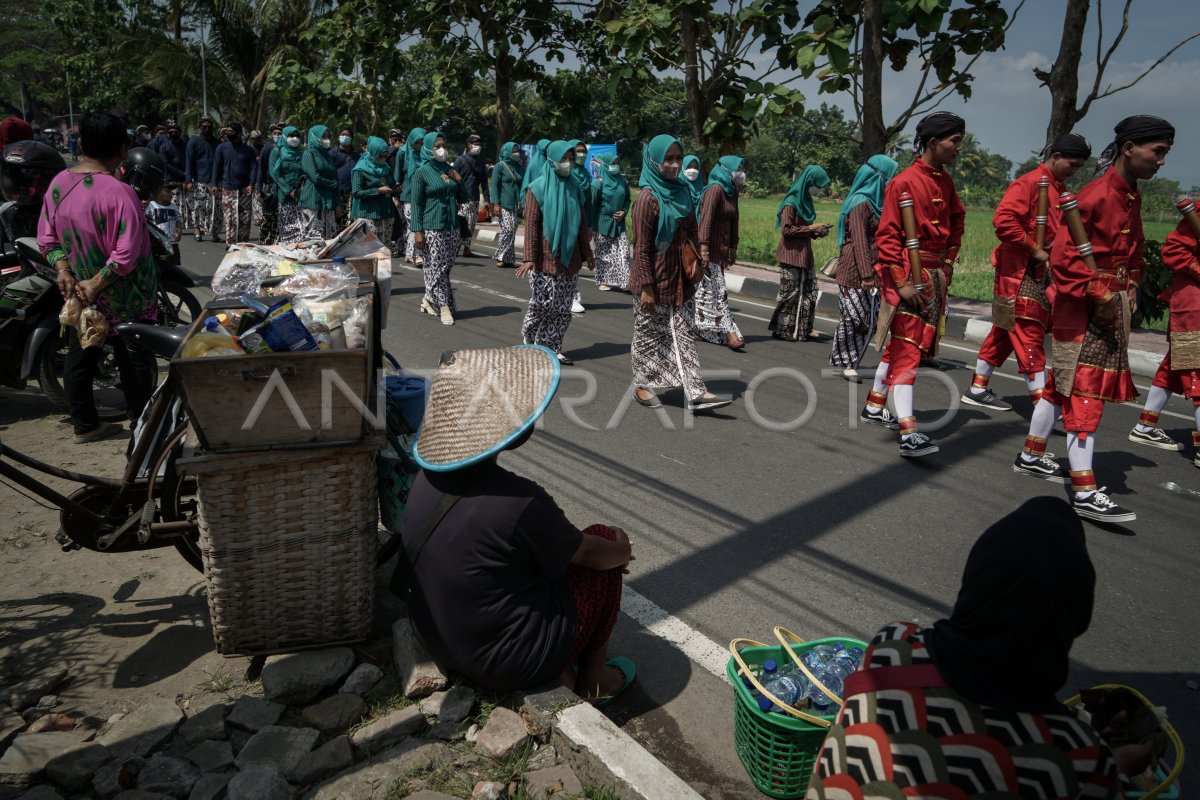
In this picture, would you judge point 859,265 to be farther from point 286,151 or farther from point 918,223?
point 286,151

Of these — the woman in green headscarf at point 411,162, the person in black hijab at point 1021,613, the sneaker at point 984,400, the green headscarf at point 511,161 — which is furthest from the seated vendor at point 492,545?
the green headscarf at point 511,161

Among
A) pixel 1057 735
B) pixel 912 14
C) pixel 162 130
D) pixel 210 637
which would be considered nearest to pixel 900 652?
pixel 1057 735

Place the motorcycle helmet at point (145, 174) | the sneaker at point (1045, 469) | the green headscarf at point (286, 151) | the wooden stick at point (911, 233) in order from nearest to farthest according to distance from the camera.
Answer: the sneaker at point (1045, 469)
the wooden stick at point (911, 233)
the motorcycle helmet at point (145, 174)
the green headscarf at point (286, 151)

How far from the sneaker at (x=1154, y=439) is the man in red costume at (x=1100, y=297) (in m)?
1.72

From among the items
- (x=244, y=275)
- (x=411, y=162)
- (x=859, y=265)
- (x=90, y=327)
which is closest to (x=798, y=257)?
(x=859, y=265)

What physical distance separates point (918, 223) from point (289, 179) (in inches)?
395

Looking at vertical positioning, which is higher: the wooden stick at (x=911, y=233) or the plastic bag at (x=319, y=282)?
the wooden stick at (x=911, y=233)

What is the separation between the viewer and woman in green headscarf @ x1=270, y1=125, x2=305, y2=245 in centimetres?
1311

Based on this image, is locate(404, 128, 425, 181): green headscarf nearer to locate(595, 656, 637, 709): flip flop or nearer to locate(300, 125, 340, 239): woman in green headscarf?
locate(300, 125, 340, 239): woman in green headscarf

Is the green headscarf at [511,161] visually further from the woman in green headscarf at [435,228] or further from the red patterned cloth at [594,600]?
the red patterned cloth at [594,600]

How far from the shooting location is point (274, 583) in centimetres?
312

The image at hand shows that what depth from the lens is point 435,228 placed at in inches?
402

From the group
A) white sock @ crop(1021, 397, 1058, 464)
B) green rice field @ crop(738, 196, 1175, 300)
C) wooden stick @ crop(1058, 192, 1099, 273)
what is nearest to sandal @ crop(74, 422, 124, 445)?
white sock @ crop(1021, 397, 1058, 464)

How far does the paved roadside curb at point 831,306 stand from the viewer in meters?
9.02
